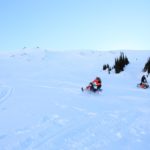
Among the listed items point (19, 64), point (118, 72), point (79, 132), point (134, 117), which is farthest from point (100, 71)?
point (79, 132)

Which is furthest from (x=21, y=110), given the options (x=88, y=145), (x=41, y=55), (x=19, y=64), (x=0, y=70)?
(x=41, y=55)

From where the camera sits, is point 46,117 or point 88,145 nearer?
point 88,145

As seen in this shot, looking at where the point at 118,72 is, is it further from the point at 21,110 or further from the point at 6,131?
the point at 6,131

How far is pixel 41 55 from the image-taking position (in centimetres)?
3403

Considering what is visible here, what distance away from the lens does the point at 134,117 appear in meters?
7.60

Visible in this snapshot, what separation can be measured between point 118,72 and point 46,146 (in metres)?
19.7

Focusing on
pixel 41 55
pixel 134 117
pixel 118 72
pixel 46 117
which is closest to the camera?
pixel 46 117

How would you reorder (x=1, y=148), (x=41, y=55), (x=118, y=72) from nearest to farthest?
(x=1, y=148) → (x=118, y=72) → (x=41, y=55)

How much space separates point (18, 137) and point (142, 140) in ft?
10.3

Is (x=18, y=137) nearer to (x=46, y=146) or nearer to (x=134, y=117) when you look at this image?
(x=46, y=146)

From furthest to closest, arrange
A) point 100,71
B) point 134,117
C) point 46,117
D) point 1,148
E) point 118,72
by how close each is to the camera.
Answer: point 100,71, point 118,72, point 134,117, point 46,117, point 1,148

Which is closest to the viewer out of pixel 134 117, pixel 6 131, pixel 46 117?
pixel 6 131

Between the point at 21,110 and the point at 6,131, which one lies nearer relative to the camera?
the point at 6,131

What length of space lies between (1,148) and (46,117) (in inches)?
97.2
